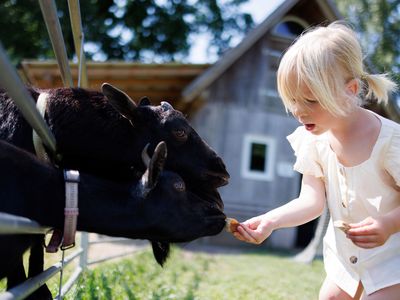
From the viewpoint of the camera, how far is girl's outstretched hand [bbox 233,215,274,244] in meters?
2.62

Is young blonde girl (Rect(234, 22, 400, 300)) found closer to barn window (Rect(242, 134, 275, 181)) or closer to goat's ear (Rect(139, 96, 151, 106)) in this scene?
goat's ear (Rect(139, 96, 151, 106))

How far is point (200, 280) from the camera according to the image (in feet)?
18.9

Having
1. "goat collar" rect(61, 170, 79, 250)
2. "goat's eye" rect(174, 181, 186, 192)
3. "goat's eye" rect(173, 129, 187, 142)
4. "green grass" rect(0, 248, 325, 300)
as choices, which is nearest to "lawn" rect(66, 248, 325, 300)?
"green grass" rect(0, 248, 325, 300)

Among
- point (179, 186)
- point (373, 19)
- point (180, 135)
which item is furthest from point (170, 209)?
point (373, 19)

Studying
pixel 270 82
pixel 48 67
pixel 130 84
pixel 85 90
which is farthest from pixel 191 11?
pixel 85 90

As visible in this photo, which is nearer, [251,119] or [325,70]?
[325,70]

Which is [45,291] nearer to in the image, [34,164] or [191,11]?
[34,164]

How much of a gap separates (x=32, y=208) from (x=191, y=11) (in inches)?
820

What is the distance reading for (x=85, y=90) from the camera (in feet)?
10.9

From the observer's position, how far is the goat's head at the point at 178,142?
125 inches

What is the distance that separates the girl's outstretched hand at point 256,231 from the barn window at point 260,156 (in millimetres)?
9453

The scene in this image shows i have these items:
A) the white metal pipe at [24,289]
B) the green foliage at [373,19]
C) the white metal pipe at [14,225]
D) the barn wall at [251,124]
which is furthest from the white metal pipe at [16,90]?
the green foliage at [373,19]

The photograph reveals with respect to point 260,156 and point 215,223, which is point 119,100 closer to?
point 215,223

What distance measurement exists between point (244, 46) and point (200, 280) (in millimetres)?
6636
